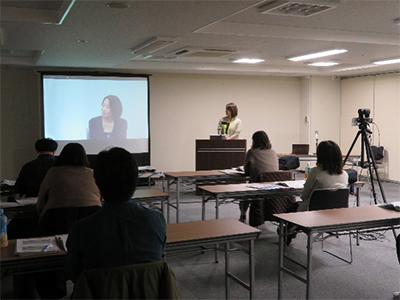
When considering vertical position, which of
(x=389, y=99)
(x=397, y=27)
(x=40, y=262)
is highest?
(x=397, y=27)

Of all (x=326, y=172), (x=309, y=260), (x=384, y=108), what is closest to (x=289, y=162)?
(x=384, y=108)

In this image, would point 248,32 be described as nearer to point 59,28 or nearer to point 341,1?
point 341,1

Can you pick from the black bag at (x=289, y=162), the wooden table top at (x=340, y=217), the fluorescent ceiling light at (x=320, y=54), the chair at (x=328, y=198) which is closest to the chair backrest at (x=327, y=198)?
the chair at (x=328, y=198)

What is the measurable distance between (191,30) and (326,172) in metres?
2.31

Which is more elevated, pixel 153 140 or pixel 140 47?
pixel 140 47

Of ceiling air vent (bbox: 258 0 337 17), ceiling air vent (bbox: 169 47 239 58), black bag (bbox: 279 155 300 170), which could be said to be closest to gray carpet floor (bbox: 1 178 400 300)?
ceiling air vent (bbox: 258 0 337 17)

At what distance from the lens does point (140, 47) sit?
250 inches

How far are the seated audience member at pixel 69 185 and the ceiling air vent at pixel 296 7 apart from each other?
2.30m

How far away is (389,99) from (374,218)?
740 cm

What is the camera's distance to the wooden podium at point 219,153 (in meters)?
8.09

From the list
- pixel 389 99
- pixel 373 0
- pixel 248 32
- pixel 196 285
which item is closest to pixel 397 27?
pixel 373 0

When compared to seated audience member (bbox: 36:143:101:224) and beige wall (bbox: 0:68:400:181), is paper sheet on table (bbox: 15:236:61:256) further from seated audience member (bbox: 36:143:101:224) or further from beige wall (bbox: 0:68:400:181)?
beige wall (bbox: 0:68:400:181)

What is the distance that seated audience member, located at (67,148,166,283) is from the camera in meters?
1.88

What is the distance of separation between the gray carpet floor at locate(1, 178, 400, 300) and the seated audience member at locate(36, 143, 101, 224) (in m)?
0.90
